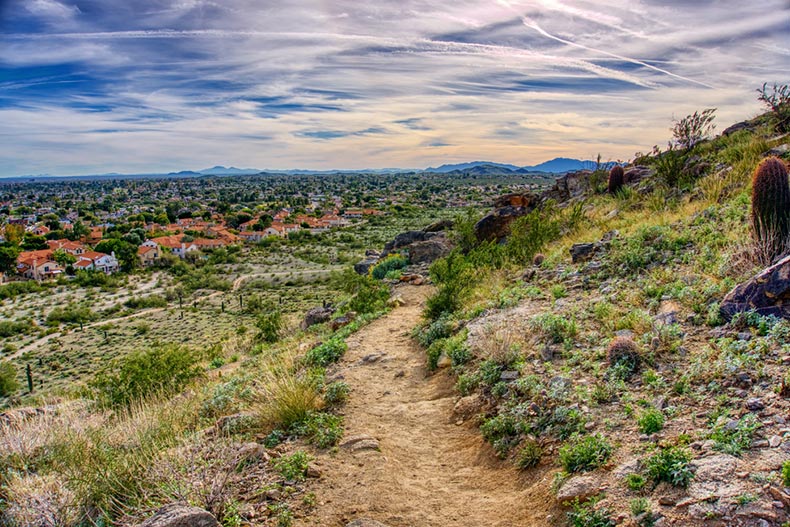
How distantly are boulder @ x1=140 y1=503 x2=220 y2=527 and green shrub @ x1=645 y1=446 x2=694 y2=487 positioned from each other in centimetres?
280

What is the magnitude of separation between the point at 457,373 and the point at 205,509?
338cm

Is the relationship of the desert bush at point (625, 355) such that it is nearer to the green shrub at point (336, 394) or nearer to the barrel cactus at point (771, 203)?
the barrel cactus at point (771, 203)

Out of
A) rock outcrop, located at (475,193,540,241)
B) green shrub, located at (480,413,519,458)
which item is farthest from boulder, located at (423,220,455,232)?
green shrub, located at (480,413,519,458)

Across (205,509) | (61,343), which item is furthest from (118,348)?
(205,509)

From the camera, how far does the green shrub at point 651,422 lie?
337 cm

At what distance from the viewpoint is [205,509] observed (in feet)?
10.6

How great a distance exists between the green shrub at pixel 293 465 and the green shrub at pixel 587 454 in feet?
6.78

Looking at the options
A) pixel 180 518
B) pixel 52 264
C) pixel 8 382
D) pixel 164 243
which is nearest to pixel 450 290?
pixel 180 518

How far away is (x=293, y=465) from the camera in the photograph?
3.94 m

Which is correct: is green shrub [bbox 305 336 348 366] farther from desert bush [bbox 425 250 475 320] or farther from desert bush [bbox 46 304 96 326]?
desert bush [bbox 46 304 96 326]

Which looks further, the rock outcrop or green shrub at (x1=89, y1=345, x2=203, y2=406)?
the rock outcrop

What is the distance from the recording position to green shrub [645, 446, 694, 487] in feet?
9.12

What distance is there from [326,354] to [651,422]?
5192 millimetres

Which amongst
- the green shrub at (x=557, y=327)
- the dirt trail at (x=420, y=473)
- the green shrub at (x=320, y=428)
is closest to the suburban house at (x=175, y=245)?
the dirt trail at (x=420, y=473)
